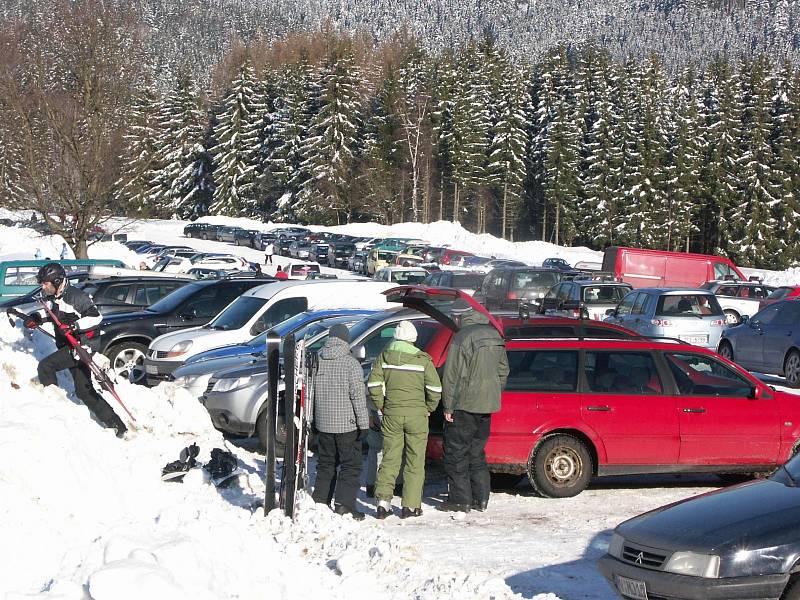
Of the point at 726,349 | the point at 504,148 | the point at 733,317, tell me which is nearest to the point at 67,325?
the point at 726,349

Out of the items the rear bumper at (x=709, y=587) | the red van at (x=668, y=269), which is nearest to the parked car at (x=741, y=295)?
the red van at (x=668, y=269)

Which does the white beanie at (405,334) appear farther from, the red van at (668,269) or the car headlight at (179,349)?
the red van at (668,269)

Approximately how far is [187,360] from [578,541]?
7.69 meters

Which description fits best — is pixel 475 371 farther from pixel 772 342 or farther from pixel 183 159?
pixel 183 159

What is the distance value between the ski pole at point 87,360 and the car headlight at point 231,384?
1800 millimetres

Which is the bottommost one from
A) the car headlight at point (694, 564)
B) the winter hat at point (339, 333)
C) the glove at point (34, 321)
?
the car headlight at point (694, 564)

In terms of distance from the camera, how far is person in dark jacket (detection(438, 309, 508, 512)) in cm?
890

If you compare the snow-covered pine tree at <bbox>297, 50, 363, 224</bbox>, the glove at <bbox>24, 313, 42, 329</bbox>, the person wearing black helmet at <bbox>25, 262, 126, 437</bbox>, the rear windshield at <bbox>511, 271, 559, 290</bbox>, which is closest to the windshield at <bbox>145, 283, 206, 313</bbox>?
the glove at <bbox>24, 313, 42, 329</bbox>

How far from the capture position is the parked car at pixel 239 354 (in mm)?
12777

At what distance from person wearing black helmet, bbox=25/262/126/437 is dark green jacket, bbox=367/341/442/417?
285cm

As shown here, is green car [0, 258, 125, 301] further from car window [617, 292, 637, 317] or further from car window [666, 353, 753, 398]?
car window [666, 353, 753, 398]

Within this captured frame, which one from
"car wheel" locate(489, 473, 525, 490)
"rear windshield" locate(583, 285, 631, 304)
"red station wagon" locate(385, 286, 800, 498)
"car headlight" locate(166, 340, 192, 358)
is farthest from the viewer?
"rear windshield" locate(583, 285, 631, 304)

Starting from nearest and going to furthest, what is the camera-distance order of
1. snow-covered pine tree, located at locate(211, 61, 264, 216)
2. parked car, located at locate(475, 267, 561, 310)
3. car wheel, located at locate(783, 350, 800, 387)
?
1. car wheel, located at locate(783, 350, 800, 387)
2. parked car, located at locate(475, 267, 561, 310)
3. snow-covered pine tree, located at locate(211, 61, 264, 216)

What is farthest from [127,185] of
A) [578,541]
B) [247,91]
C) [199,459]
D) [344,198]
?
[247,91]
